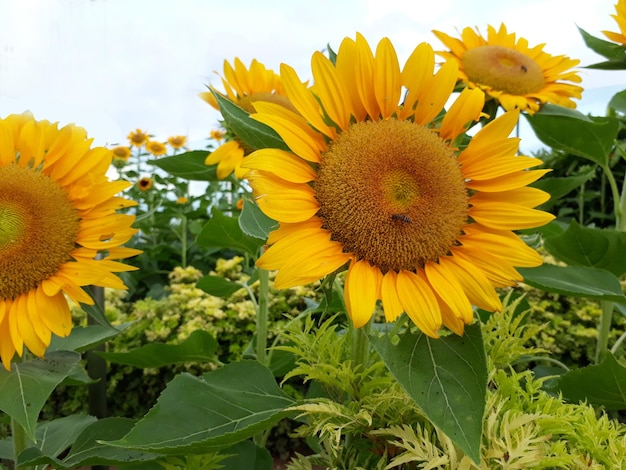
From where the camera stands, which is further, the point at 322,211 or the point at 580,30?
the point at 580,30

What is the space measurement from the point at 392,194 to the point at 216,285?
79cm

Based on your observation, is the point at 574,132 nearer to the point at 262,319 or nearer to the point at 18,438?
the point at 262,319

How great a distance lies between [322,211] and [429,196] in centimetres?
14

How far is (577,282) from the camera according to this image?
1.03m

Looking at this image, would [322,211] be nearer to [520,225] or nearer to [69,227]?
[520,225]

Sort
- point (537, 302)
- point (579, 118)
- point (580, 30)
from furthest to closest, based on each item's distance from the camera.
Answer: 1. point (537, 302)
2. point (580, 30)
3. point (579, 118)

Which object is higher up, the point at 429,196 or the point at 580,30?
the point at 580,30

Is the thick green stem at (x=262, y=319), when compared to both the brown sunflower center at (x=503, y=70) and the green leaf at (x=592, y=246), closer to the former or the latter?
the green leaf at (x=592, y=246)

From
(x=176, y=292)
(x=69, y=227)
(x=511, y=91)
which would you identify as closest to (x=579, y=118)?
(x=511, y=91)

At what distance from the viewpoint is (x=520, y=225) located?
0.67 m

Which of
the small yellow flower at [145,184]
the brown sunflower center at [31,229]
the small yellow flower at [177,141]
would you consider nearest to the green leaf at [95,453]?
the brown sunflower center at [31,229]

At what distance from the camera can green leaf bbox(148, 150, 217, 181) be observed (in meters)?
1.26

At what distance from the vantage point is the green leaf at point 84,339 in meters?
1.00

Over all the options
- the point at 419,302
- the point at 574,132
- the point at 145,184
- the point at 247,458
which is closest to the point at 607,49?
the point at 574,132
